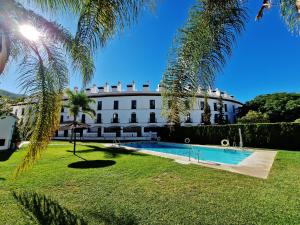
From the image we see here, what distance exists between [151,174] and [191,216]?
3.77 m

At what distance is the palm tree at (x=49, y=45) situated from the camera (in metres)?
3.11

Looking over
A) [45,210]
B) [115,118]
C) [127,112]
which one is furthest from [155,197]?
[115,118]

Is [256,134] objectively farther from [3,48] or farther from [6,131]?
[6,131]

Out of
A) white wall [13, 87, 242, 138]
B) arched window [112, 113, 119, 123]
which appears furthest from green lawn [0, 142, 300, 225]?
arched window [112, 113, 119, 123]

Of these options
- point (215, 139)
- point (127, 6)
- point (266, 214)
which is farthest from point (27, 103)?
point (215, 139)

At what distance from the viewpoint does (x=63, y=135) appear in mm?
40531

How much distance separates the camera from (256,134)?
18.9 metres

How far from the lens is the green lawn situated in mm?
4137

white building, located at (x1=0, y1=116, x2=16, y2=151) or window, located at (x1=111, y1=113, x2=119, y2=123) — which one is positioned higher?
window, located at (x1=111, y1=113, x2=119, y2=123)

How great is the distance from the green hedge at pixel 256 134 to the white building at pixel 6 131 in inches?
548

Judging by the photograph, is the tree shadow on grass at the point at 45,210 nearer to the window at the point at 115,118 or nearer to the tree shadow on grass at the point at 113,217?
the tree shadow on grass at the point at 113,217

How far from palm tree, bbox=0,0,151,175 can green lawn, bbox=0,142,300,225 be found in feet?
5.23

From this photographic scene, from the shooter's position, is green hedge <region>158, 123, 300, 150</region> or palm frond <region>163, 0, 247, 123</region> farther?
green hedge <region>158, 123, 300, 150</region>

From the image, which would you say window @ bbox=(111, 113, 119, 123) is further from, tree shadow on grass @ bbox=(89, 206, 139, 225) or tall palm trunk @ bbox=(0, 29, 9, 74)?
tall palm trunk @ bbox=(0, 29, 9, 74)
